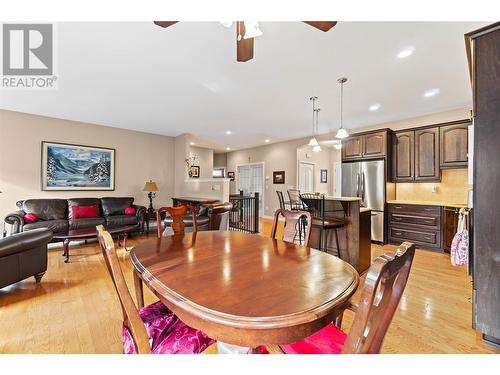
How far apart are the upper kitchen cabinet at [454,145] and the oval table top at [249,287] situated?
3954 mm

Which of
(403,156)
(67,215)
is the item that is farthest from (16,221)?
(403,156)

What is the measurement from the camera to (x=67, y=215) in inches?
174

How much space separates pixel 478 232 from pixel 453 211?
2550mm

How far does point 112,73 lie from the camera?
282 cm

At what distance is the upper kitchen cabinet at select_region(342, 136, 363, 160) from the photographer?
480cm

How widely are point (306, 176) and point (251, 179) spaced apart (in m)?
2.17

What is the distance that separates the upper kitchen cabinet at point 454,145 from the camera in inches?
147

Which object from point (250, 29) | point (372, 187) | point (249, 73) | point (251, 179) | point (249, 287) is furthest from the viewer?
point (251, 179)

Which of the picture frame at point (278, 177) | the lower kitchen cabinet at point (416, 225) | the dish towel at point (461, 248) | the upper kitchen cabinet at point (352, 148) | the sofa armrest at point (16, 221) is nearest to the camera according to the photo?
the dish towel at point (461, 248)

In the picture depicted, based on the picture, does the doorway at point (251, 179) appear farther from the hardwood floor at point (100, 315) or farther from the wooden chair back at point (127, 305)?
the wooden chair back at point (127, 305)

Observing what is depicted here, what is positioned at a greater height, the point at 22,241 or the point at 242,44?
the point at 242,44

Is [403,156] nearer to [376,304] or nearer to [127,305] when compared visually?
[376,304]

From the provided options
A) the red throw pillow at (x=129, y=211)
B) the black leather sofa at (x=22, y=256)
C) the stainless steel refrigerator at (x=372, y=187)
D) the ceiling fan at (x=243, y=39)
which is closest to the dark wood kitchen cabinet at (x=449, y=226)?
the stainless steel refrigerator at (x=372, y=187)

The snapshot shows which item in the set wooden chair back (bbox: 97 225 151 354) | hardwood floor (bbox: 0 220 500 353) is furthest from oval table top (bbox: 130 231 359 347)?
hardwood floor (bbox: 0 220 500 353)
